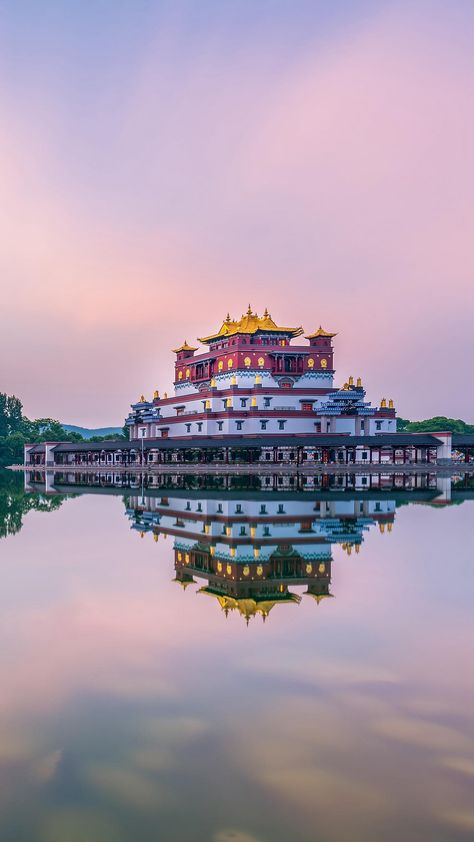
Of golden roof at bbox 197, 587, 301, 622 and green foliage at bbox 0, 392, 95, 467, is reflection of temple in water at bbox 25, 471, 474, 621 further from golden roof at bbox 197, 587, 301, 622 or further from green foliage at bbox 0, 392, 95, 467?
green foliage at bbox 0, 392, 95, 467

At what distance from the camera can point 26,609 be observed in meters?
10.3

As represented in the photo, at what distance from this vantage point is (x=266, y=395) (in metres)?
64.4

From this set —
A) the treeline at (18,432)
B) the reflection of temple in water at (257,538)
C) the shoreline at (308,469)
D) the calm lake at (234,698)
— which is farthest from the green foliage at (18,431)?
the calm lake at (234,698)

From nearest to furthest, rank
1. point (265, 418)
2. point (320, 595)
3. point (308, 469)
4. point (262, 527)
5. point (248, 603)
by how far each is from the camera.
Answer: point (248, 603) < point (320, 595) < point (262, 527) < point (308, 469) < point (265, 418)

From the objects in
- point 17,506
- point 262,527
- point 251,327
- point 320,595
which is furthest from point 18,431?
point 320,595

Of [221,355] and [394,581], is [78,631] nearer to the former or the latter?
[394,581]

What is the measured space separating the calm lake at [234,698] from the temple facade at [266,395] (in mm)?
48145

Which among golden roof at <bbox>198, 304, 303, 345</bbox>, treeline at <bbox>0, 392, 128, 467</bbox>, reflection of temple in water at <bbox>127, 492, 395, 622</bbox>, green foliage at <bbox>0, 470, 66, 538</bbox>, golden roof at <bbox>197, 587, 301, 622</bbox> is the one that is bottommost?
golden roof at <bbox>197, 587, 301, 622</bbox>

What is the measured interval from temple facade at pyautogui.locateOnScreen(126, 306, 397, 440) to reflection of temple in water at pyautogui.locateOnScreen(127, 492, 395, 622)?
32.8 m

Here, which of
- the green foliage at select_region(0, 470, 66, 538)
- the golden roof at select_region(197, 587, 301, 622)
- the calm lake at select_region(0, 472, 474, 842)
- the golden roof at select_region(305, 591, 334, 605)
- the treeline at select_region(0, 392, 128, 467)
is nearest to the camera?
the calm lake at select_region(0, 472, 474, 842)

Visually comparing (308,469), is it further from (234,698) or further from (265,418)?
(234,698)

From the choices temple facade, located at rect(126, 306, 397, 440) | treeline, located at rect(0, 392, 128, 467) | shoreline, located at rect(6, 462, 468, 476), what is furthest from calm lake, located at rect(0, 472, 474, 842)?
treeline, located at rect(0, 392, 128, 467)

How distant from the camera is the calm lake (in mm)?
4871

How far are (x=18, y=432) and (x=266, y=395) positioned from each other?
137 feet
